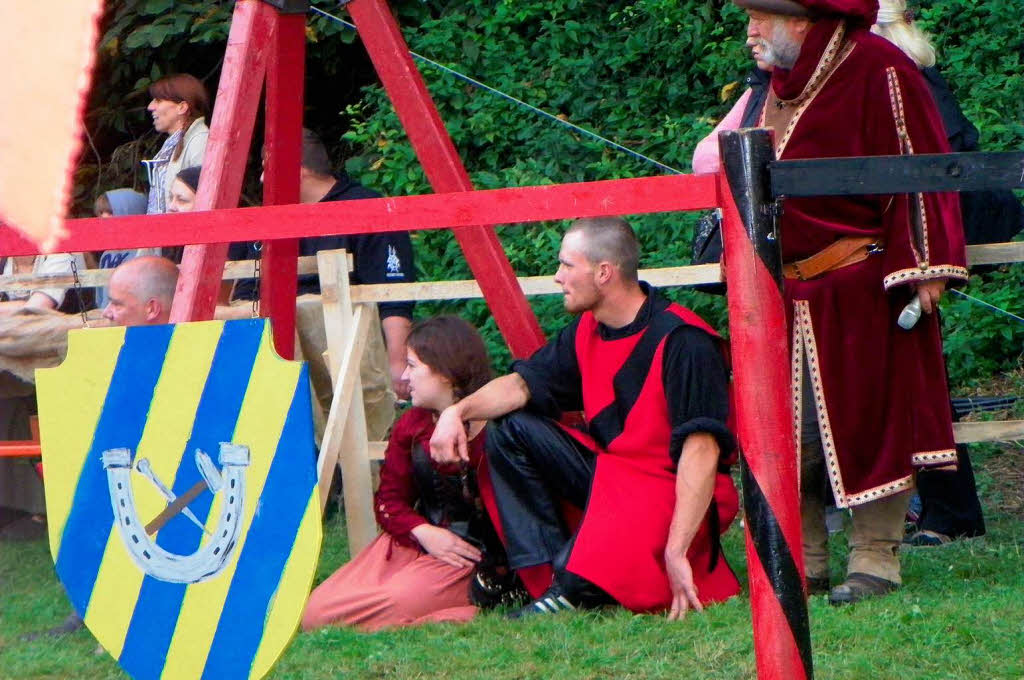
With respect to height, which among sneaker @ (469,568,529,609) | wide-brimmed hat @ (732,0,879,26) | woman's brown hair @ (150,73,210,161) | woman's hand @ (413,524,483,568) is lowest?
sneaker @ (469,568,529,609)

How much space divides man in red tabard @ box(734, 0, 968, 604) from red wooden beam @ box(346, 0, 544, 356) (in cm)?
87

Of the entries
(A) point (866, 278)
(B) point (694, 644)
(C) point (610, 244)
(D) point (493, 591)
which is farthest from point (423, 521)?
(A) point (866, 278)

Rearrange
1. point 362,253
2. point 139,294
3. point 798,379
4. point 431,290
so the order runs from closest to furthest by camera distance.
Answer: point 798,379 < point 139,294 < point 431,290 < point 362,253

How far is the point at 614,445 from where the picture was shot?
4.18 m

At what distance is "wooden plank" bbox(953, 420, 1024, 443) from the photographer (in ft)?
14.1

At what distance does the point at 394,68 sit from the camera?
4.46 meters

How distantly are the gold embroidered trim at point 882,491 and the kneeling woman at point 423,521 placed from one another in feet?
3.69

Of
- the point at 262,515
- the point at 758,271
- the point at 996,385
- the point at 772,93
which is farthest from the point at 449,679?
the point at 996,385

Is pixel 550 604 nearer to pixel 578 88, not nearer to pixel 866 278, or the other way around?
pixel 866 278

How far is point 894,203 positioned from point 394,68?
1559mm

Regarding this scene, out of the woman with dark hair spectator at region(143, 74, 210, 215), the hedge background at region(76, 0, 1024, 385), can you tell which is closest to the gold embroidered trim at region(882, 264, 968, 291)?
the woman with dark hair spectator at region(143, 74, 210, 215)

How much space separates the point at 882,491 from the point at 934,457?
0.16 metres

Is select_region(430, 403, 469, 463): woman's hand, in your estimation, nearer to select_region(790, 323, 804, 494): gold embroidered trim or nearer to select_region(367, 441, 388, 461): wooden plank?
select_region(367, 441, 388, 461): wooden plank

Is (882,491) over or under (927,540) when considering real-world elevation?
over
